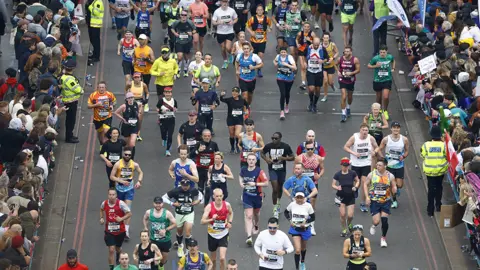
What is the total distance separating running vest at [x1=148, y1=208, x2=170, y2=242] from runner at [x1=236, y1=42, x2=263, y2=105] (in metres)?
6.80

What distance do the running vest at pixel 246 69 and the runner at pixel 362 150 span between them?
4487 mm

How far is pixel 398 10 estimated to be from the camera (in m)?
33.4

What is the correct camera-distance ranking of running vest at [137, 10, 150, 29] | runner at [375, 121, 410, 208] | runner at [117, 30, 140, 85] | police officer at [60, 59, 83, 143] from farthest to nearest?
1. running vest at [137, 10, 150, 29]
2. runner at [117, 30, 140, 85]
3. police officer at [60, 59, 83, 143]
4. runner at [375, 121, 410, 208]

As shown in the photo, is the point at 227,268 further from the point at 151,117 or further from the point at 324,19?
the point at 324,19

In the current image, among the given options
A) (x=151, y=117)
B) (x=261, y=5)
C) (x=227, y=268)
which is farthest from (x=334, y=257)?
(x=261, y=5)

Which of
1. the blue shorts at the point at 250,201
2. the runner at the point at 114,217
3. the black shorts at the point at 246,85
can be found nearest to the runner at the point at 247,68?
the black shorts at the point at 246,85

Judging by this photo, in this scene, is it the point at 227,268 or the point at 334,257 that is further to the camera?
the point at 334,257

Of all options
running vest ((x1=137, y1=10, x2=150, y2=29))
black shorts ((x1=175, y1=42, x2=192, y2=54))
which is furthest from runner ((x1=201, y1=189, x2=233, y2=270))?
running vest ((x1=137, y1=10, x2=150, y2=29))

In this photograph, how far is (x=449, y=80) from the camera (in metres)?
30.3

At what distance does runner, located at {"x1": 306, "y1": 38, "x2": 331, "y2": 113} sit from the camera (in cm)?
3159

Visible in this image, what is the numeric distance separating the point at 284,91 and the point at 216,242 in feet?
23.4

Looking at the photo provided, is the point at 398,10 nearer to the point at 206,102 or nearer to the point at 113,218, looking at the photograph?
the point at 206,102

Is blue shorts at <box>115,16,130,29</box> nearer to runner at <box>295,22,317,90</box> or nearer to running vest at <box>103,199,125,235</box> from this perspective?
runner at <box>295,22,317,90</box>

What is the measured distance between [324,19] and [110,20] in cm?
599
